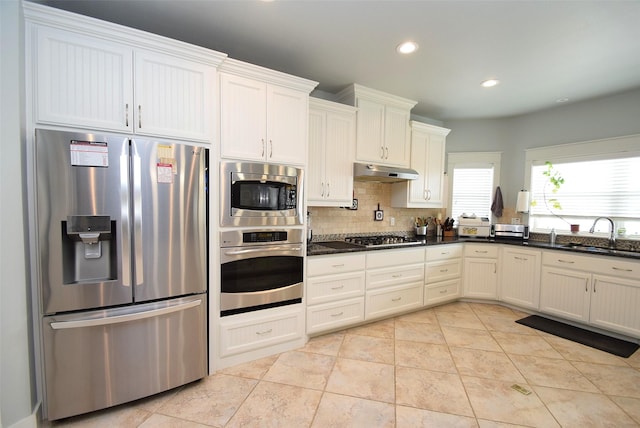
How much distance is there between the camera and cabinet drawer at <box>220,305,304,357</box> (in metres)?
2.14

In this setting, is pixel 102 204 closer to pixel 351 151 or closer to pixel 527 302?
pixel 351 151

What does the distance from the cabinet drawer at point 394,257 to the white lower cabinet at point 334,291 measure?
0.13m

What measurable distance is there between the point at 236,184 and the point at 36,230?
1.16 meters

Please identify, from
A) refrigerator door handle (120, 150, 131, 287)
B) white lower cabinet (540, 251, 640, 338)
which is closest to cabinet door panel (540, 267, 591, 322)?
white lower cabinet (540, 251, 640, 338)

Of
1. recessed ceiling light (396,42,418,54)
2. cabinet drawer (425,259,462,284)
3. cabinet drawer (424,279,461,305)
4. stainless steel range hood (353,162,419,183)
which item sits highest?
recessed ceiling light (396,42,418,54)

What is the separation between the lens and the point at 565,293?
10.1 feet

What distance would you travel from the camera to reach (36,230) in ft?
4.97

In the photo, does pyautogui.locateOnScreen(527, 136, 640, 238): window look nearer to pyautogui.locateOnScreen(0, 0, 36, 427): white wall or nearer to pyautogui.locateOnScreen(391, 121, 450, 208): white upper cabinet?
pyautogui.locateOnScreen(391, 121, 450, 208): white upper cabinet

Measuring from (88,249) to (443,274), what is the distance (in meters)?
3.62

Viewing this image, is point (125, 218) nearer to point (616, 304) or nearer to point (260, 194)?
point (260, 194)

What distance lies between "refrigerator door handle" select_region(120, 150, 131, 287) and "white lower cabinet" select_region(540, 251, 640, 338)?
13.8 ft

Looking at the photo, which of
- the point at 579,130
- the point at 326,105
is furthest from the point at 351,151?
the point at 579,130

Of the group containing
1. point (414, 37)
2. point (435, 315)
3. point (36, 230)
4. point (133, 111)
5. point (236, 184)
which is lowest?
point (435, 315)

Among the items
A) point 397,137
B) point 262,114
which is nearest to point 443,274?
point 397,137
